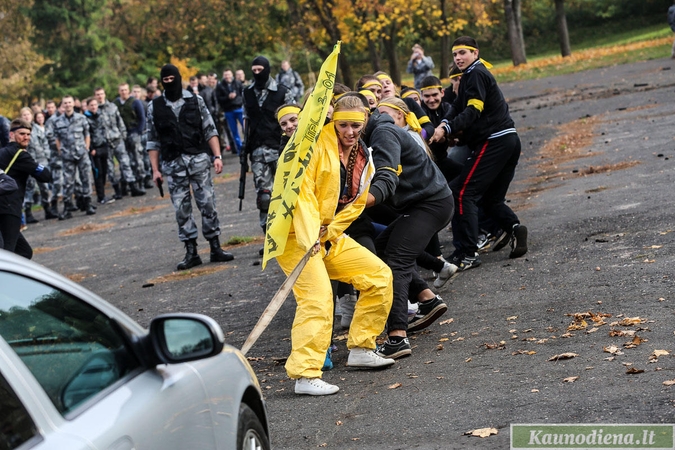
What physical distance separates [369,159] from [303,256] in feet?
3.25

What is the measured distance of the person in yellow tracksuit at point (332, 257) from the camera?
22.5 feet

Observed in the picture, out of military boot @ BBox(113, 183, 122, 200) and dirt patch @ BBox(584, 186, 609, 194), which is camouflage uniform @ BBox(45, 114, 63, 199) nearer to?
military boot @ BBox(113, 183, 122, 200)

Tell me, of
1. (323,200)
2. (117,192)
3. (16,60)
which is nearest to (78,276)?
(323,200)

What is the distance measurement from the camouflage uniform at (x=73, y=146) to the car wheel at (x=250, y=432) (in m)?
17.3

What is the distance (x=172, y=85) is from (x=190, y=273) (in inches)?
87.5

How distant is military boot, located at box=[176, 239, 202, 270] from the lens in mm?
13133

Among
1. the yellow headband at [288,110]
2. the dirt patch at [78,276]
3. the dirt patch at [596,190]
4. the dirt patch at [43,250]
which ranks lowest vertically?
the dirt patch at [43,250]

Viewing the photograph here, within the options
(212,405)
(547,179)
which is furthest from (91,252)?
(212,405)

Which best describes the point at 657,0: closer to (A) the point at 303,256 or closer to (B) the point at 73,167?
(B) the point at 73,167

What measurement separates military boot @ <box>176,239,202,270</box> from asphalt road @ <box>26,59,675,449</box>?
19 cm

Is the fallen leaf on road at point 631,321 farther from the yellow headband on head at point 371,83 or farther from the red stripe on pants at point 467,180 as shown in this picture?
the yellow headband on head at point 371,83

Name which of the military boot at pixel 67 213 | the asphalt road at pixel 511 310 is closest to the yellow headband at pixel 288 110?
the asphalt road at pixel 511 310

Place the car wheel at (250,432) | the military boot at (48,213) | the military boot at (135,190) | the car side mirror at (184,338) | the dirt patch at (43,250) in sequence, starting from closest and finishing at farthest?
the car side mirror at (184,338) < the car wheel at (250,432) < the dirt patch at (43,250) < the military boot at (48,213) < the military boot at (135,190)

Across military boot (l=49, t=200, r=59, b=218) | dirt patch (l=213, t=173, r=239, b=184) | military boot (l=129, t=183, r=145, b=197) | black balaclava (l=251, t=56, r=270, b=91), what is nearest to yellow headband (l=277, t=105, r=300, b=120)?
black balaclava (l=251, t=56, r=270, b=91)
